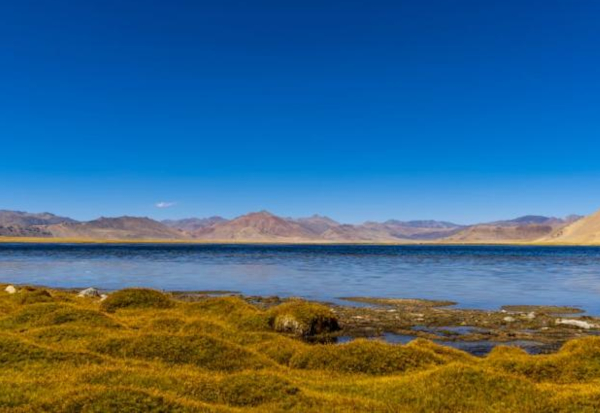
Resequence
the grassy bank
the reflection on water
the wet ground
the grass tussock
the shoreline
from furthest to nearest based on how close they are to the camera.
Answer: the grass tussock
the wet ground
the shoreline
the reflection on water
the grassy bank

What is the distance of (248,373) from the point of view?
1562 centimetres

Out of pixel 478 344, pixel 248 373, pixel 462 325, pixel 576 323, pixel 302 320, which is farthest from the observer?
pixel 462 325

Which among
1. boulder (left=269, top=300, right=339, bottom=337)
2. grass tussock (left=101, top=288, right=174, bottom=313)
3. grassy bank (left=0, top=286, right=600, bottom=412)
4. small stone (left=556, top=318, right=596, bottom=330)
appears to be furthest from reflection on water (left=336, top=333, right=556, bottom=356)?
grass tussock (left=101, top=288, right=174, bottom=313)

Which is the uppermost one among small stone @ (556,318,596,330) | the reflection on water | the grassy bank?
the grassy bank

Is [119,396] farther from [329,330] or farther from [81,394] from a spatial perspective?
[329,330]

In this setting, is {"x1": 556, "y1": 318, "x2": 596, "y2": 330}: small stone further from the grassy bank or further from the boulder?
the boulder

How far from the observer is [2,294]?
38.4 m

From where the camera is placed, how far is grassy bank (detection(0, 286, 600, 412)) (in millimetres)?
13816

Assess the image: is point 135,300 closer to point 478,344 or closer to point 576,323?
point 478,344

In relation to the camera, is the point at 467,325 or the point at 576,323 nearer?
the point at 576,323

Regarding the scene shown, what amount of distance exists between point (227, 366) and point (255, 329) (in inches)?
406

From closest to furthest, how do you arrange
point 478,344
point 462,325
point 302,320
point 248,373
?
point 248,373, point 478,344, point 302,320, point 462,325

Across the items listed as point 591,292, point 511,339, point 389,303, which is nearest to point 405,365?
point 511,339

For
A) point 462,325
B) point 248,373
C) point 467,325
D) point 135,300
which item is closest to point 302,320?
point 462,325
